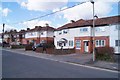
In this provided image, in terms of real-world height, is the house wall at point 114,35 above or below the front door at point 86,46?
above

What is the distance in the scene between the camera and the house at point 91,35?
140 ft


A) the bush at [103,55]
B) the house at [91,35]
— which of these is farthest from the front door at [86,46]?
the bush at [103,55]

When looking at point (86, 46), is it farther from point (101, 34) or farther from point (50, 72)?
point (50, 72)

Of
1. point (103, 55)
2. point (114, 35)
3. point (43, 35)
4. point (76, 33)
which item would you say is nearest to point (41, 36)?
point (43, 35)

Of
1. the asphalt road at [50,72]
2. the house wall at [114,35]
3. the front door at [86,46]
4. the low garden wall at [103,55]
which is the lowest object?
the asphalt road at [50,72]

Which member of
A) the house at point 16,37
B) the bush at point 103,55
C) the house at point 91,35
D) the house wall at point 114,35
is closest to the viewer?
the bush at point 103,55

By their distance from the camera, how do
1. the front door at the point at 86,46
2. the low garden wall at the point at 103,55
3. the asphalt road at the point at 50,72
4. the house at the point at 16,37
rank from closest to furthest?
1. the asphalt road at the point at 50,72
2. the low garden wall at the point at 103,55
3. the front door at the point at 86,46
4. the house at the point at 16,37

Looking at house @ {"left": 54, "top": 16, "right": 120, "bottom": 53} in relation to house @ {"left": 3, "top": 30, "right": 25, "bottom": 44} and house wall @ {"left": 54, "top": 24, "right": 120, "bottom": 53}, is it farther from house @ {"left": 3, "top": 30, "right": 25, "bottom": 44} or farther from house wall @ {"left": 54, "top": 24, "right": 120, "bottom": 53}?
house @ {"left": 3, "top": 30, "right": 25, "bottom": 44}

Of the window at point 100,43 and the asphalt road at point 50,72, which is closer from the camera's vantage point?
the asphalt road at point 50,72

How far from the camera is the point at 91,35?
4659 cm

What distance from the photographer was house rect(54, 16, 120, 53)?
4253cm

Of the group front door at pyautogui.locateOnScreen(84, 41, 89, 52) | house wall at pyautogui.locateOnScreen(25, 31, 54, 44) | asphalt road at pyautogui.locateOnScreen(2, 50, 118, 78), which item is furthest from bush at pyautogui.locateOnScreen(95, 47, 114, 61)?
house wall at pyautogui.locateOnScreen(25, 31, 54, 44)

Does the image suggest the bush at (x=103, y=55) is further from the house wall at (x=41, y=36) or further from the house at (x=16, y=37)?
the house at (x=16, y=37)

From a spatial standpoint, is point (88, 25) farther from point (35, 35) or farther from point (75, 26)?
point (35, 35)
